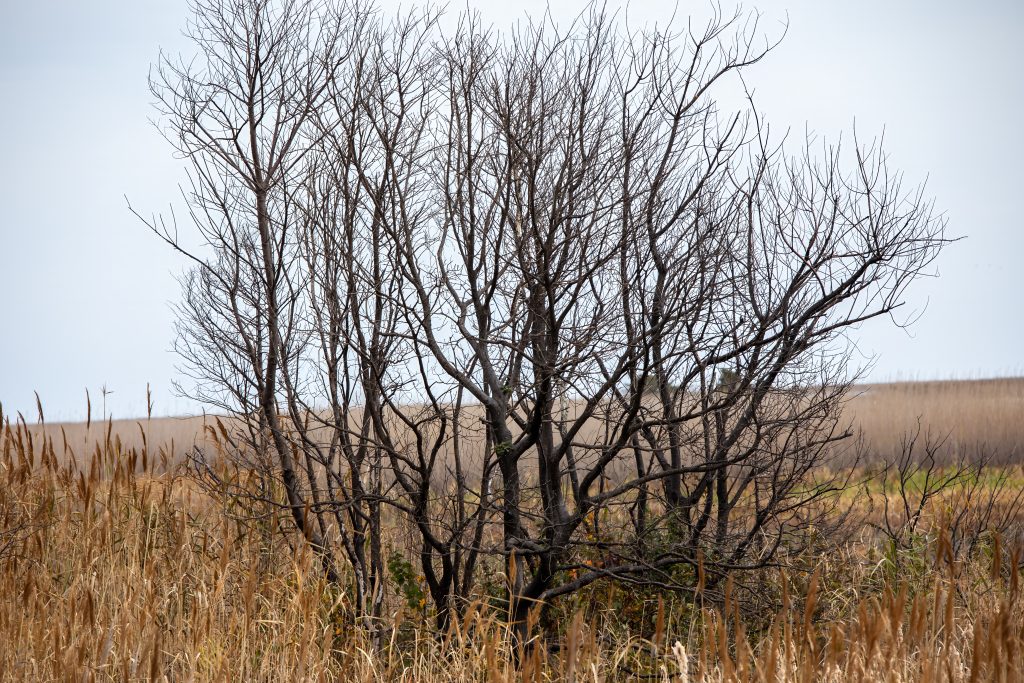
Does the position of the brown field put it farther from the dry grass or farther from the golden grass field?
the golden grass field

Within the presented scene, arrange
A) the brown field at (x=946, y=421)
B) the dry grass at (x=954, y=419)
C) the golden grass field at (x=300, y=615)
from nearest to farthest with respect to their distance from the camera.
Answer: the golden grass field at (x=300, y=615)
the brown field at (x=946, y=421)
the dry grass at (x=954, y=419)

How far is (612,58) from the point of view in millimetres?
4812

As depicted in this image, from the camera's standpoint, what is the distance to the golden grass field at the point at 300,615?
2600 millimetres

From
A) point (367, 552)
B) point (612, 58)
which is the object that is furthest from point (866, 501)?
point (612, 58)

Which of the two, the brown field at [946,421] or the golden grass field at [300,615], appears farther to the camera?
the brown field at [946,421]

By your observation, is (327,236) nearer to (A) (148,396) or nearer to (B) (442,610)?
(A) (148,396)

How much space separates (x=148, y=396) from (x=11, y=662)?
1.80m

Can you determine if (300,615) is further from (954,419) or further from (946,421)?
(954,419)

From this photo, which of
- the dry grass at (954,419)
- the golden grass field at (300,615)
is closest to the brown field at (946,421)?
the dry grass at (954,419)

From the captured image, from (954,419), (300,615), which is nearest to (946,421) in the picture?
(954,419)

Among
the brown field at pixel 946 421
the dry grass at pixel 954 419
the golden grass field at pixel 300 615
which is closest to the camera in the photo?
the golden grass field at pixel 300 615

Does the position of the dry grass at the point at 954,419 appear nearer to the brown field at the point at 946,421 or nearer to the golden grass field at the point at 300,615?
the brown field at the point at 946,421

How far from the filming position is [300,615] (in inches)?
159

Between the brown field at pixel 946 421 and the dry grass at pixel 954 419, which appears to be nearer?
the brown field at pixel 946 421
